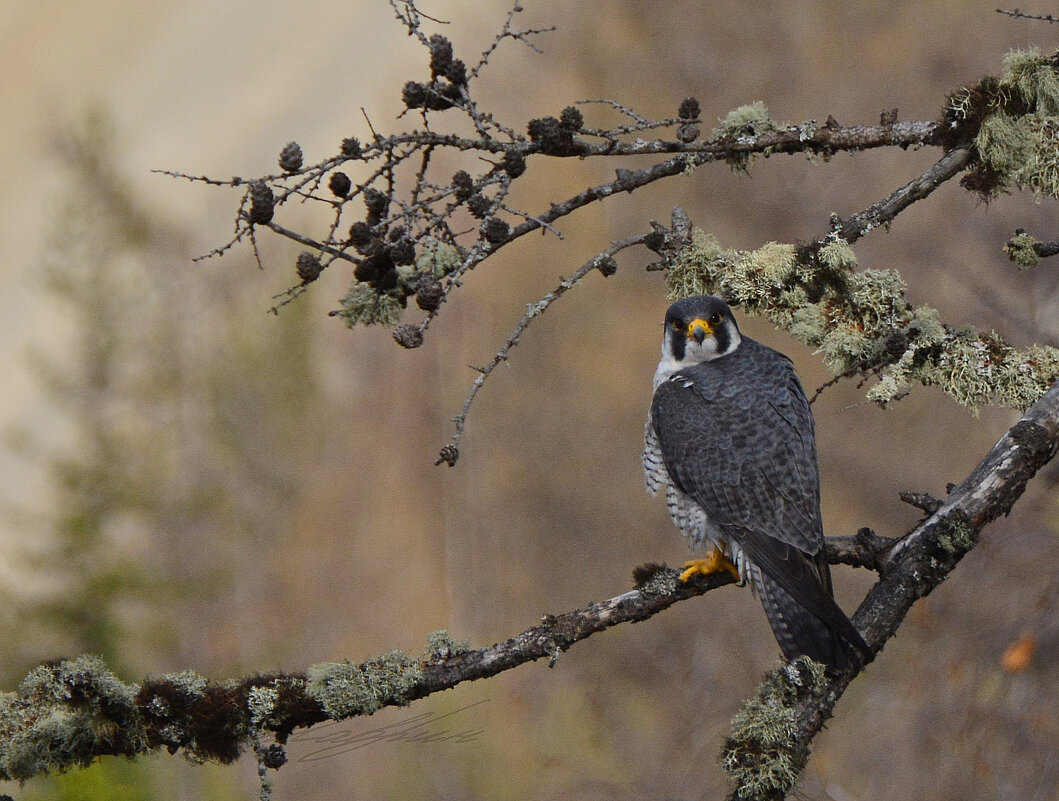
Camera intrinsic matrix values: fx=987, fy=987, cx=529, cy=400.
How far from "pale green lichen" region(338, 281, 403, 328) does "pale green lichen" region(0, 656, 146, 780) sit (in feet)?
3.32

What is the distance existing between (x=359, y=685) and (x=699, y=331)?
1.56 meters

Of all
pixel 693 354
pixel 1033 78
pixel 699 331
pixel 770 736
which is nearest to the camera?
pixel 770 736

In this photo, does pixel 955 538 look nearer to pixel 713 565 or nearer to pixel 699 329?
pixel 713 565

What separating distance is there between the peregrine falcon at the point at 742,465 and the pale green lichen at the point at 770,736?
371 millimetres

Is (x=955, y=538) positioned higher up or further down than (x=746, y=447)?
further down

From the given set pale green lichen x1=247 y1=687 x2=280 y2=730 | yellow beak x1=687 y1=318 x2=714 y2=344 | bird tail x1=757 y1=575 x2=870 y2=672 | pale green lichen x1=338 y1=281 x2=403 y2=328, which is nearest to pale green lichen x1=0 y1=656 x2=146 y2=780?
pale green lichen x1=247 y1=687 x2=280 y2=730

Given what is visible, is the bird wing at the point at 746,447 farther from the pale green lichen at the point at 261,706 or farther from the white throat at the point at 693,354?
the pale green lichen at the point at 261,706

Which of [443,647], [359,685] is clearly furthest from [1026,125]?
[359,685]

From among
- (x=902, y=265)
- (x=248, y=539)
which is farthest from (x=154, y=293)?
(x=902, y=265)

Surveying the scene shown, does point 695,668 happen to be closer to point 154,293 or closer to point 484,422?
point 484,422

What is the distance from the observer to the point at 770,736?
1.86 m

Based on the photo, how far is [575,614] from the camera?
7.46ft

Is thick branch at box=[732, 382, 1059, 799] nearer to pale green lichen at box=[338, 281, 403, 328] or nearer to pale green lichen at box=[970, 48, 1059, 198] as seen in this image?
pale green lichen at box=[970, 48, 1059, 198]

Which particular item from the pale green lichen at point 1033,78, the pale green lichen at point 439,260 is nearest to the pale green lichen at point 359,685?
the pale green lichen at point 439,260
